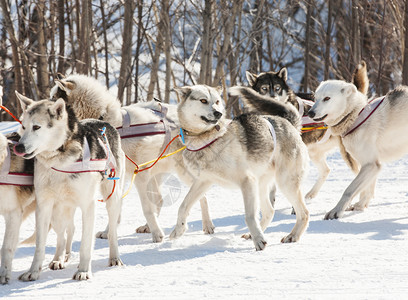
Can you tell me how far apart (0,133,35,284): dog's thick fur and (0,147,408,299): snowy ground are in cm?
14

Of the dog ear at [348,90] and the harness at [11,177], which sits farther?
Answer: the dog ear at [348,90]

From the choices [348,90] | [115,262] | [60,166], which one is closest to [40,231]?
[60,166]

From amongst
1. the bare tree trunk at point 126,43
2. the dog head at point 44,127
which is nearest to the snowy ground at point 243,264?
the dog head at point 44,127

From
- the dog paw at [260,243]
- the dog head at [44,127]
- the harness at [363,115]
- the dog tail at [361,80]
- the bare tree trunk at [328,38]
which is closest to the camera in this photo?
the dog head at [44,127]

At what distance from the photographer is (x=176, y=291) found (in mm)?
3291

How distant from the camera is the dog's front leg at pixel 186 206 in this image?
15.8ft

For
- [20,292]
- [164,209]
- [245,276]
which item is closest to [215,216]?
[164,209]

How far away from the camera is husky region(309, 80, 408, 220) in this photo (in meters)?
5.92

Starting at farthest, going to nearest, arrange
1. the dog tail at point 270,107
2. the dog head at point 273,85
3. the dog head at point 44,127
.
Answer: the dog head at point 273,85
the dog tail at point 270,107
the dog head at point 44,127

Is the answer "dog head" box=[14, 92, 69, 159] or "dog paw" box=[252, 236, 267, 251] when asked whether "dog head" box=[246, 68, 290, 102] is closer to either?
"dog paw" box=[252, 236, 267, 251]

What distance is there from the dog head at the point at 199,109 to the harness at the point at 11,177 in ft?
4.72

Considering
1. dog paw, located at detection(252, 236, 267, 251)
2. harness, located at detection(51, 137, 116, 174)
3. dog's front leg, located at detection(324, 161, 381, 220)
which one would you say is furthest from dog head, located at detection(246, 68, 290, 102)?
harness, located at detection(51, 137, 116, 174)

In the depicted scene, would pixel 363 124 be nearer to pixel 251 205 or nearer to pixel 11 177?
pixel 251 205

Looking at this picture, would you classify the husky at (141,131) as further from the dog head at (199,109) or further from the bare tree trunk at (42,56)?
the bare tree trunk at (42,56)
